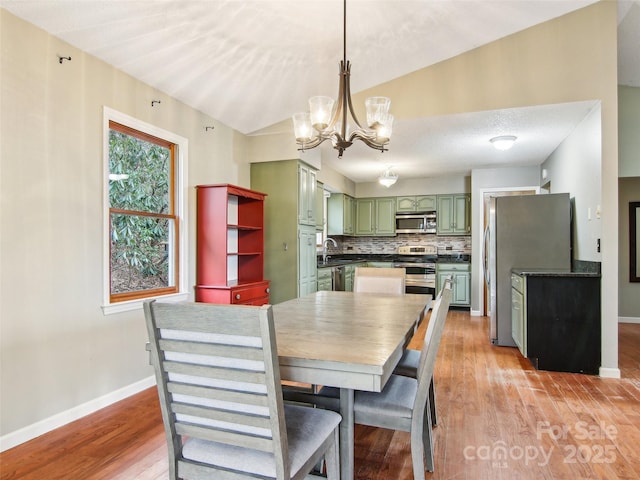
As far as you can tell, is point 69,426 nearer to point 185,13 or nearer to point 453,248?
point 185,13

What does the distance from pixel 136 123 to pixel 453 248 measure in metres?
5.92

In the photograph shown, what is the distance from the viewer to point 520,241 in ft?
14.2

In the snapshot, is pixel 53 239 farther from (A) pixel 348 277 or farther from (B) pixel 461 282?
(B) pixel 461 282

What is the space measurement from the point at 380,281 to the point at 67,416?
93.5 inches

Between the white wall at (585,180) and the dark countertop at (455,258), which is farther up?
the white wall at (585,180)

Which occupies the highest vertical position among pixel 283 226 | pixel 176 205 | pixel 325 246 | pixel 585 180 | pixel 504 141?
pixel 504 141

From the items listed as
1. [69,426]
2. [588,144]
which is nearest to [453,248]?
[588,144]

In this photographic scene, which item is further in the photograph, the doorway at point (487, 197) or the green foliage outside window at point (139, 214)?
the doorway at point (487, 197)

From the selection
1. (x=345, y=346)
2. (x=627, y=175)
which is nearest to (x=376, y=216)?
(x=627, y=175)

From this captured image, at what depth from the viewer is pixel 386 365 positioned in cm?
133

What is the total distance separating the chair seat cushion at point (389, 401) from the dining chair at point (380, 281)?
143 centimetres

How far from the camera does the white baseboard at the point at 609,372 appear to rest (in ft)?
11.2

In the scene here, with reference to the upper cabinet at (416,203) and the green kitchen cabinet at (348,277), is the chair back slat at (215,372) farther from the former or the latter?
the upper cabinet at (416,203)

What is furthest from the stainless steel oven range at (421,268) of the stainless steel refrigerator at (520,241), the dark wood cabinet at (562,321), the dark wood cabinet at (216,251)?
the dark wood cabinet at (216,251)
